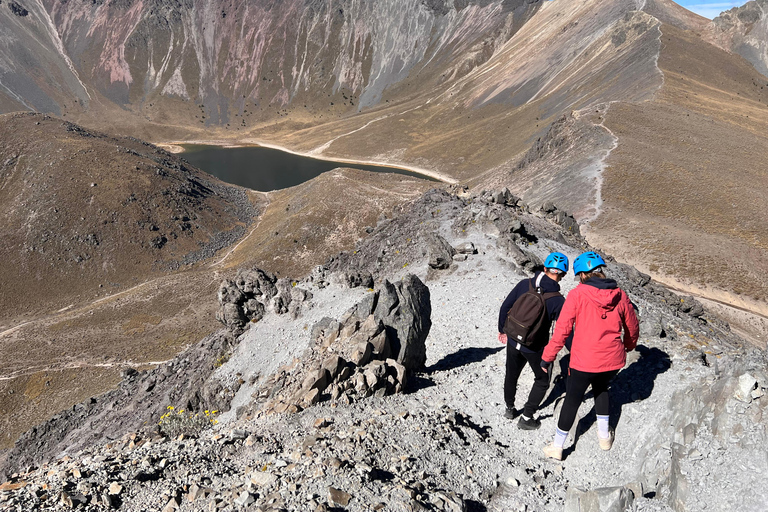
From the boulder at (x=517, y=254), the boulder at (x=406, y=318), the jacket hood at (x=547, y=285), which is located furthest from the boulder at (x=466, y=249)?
the jacket hood at (x=547, y=285)

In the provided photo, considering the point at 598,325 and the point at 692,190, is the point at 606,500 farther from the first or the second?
the point at 692,190

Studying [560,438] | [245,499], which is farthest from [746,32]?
[245,499]

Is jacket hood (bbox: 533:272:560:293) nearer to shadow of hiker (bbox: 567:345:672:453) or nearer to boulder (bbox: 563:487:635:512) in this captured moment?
shadow of hiker (bbox: 567:345:672:453)

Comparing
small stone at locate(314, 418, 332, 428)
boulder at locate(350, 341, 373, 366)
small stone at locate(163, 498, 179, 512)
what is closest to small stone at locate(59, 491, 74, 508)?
small stone at locate(163, 498, 179, 512)

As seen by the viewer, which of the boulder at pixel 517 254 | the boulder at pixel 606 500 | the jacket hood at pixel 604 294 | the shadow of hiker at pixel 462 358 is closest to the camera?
the boulder at pixel 606 500

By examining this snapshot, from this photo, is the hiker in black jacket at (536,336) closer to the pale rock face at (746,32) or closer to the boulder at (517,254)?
the boulder at (517,254)

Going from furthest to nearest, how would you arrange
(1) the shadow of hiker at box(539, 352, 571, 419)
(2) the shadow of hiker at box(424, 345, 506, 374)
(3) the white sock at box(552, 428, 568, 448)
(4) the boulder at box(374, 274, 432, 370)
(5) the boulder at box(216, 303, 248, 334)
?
(5) the boulder at box(216, 303, 248, 334) → (2) the shadow of hiker at box(424, 345, 506, 374) → (4) the boulder at box(374, 274, 432, 370) → (1) the shadow of hiker at box(539, 352, 571, 419) → (3) the white sock at box(552, 428, 568, 448)

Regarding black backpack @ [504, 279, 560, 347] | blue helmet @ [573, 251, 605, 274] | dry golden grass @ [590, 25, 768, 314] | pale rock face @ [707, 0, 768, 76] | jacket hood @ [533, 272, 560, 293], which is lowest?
dry golden grass @ [590, 25, 768, 314]
